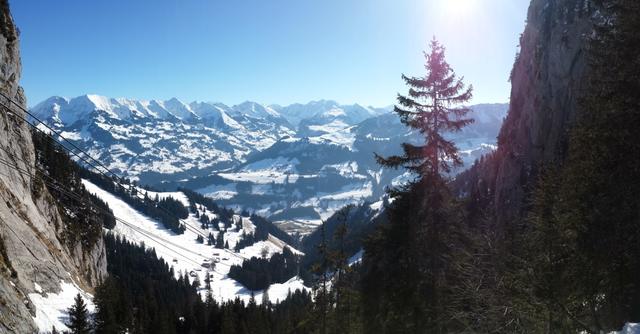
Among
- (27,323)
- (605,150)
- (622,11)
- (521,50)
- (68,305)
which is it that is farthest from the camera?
(521,50)

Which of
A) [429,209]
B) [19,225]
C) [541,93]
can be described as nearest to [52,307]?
[19,225]

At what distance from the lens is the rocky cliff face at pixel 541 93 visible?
76.1 metres

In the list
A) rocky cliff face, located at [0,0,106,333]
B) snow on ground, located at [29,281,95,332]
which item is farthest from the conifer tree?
snow on ground, located at [29,281,95,332]

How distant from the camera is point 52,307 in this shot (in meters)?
44.3

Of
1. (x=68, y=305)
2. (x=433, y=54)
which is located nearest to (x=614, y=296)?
(x=433, y=54)

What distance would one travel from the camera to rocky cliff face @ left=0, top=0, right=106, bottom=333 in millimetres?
31969

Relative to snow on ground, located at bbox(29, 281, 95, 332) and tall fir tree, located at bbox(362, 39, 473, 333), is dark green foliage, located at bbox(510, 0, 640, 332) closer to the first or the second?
tall fir tree, located at bbox(362, 39, 473, 333)

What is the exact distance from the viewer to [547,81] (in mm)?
84938

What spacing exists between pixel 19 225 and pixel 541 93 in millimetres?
87652

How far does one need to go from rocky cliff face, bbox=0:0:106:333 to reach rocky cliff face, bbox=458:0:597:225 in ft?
210

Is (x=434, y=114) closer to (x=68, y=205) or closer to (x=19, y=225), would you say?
(x=19, y=225)

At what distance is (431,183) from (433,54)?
6.33 m

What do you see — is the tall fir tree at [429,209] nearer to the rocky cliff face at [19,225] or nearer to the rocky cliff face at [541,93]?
the rocky cliff face at [19,225]

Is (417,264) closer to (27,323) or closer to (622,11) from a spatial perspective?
(622,11)
